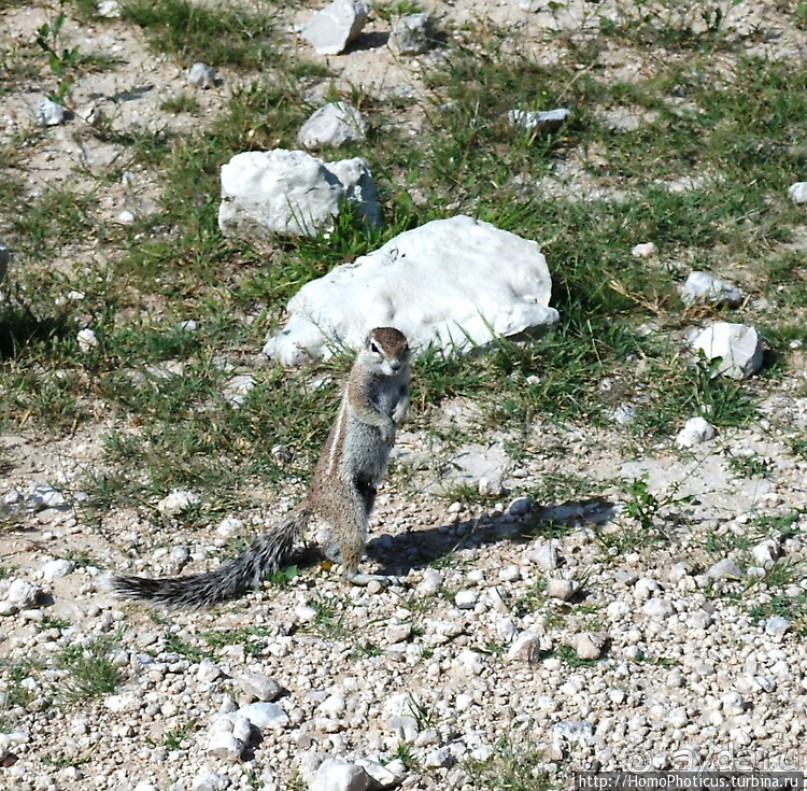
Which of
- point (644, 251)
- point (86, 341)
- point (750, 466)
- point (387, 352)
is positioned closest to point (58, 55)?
point (86, 341)

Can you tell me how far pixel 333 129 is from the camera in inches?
376

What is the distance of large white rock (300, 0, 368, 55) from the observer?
34.1 feet

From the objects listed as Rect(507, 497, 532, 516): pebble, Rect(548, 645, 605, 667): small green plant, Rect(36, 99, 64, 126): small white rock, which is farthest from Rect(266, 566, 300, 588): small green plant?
Rect(36, 99, 64, 126): small white rock

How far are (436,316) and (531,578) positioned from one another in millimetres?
2123

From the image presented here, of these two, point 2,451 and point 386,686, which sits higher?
point 386,686

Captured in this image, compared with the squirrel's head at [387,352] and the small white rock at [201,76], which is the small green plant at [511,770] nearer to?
the squirrel's head at [387,352]

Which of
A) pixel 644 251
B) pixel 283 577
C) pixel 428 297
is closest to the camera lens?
pixel 283 577

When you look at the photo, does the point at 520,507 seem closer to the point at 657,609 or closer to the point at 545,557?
the point at 545,557

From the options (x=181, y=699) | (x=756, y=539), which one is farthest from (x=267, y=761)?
(x=756, y=539)

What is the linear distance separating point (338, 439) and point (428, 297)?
1868 mm

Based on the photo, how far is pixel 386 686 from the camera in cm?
547

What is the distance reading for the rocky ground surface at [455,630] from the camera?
510cm

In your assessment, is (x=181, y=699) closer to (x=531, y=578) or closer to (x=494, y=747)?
(x=494, y=747)

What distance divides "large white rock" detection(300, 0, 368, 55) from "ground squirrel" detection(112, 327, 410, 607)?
15.9ft
